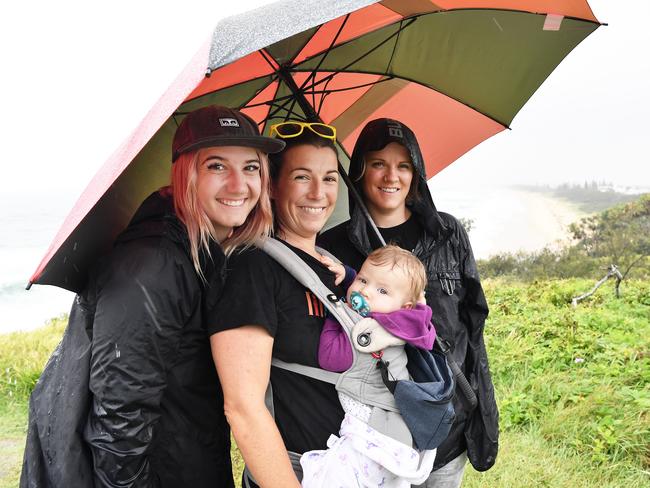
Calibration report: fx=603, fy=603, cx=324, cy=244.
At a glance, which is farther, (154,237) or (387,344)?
(387,344)

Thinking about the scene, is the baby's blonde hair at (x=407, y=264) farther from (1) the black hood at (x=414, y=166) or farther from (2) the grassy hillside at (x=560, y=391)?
(2) the grassy hillside at (x=560, y=391)

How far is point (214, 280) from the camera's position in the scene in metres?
2.00

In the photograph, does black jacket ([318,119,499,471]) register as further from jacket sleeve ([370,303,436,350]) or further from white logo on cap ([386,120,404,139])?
jacket sleeve ([370,303,436,350])

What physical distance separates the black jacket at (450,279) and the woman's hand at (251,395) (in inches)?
33.7

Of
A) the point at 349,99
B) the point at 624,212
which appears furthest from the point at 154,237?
the point at 624,212

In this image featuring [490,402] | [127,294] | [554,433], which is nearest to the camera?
[127,294]

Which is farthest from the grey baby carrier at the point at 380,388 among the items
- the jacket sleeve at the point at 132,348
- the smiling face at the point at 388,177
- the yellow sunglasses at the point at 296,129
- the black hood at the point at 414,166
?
the smiling face at the point at 388,177

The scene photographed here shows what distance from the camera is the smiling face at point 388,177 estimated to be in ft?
9.11

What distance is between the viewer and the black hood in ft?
A: 9.12

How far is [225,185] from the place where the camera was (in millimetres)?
2096

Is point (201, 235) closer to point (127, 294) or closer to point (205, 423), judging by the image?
point (127, 294)

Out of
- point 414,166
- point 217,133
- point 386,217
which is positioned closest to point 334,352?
point 217,133

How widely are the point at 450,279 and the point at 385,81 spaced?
1428 millimetres

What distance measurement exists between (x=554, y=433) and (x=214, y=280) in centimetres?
408
